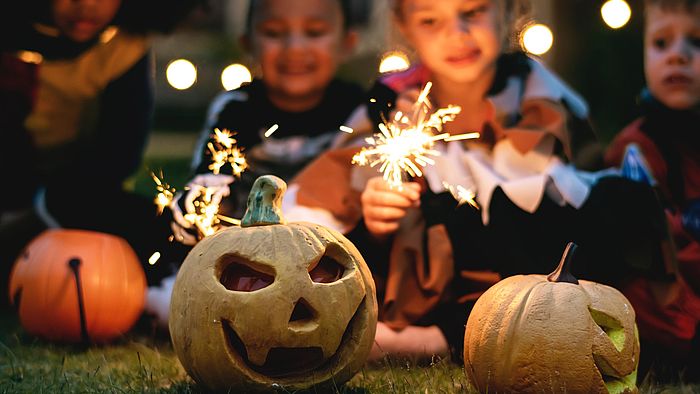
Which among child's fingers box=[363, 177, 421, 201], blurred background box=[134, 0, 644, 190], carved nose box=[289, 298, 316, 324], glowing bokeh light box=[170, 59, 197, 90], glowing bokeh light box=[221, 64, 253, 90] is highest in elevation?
A: child's fingers box=[363, 177, 421, 201]

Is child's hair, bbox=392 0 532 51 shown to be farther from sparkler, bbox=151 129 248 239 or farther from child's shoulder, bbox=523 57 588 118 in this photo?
Answer: sparkler, bbox=151 129 248 239

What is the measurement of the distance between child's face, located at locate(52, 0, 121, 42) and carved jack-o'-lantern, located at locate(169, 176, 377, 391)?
201cm

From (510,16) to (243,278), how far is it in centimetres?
177

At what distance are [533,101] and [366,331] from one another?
128cm


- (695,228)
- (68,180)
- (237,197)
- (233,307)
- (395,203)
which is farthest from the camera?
(68,180)

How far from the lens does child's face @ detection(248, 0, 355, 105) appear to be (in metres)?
4.05

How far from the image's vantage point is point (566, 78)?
32.4 feet

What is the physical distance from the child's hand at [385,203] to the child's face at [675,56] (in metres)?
1.16

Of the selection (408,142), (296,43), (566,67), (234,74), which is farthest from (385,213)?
(566,67)

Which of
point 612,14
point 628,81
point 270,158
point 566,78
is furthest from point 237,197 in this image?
point 566,78

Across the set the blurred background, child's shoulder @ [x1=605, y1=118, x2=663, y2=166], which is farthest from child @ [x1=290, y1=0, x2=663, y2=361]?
the blurred background

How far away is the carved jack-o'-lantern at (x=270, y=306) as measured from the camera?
95.4 inches

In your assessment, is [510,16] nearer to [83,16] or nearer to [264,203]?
[264,203]

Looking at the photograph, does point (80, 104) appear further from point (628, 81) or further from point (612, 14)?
point (628, 81)
